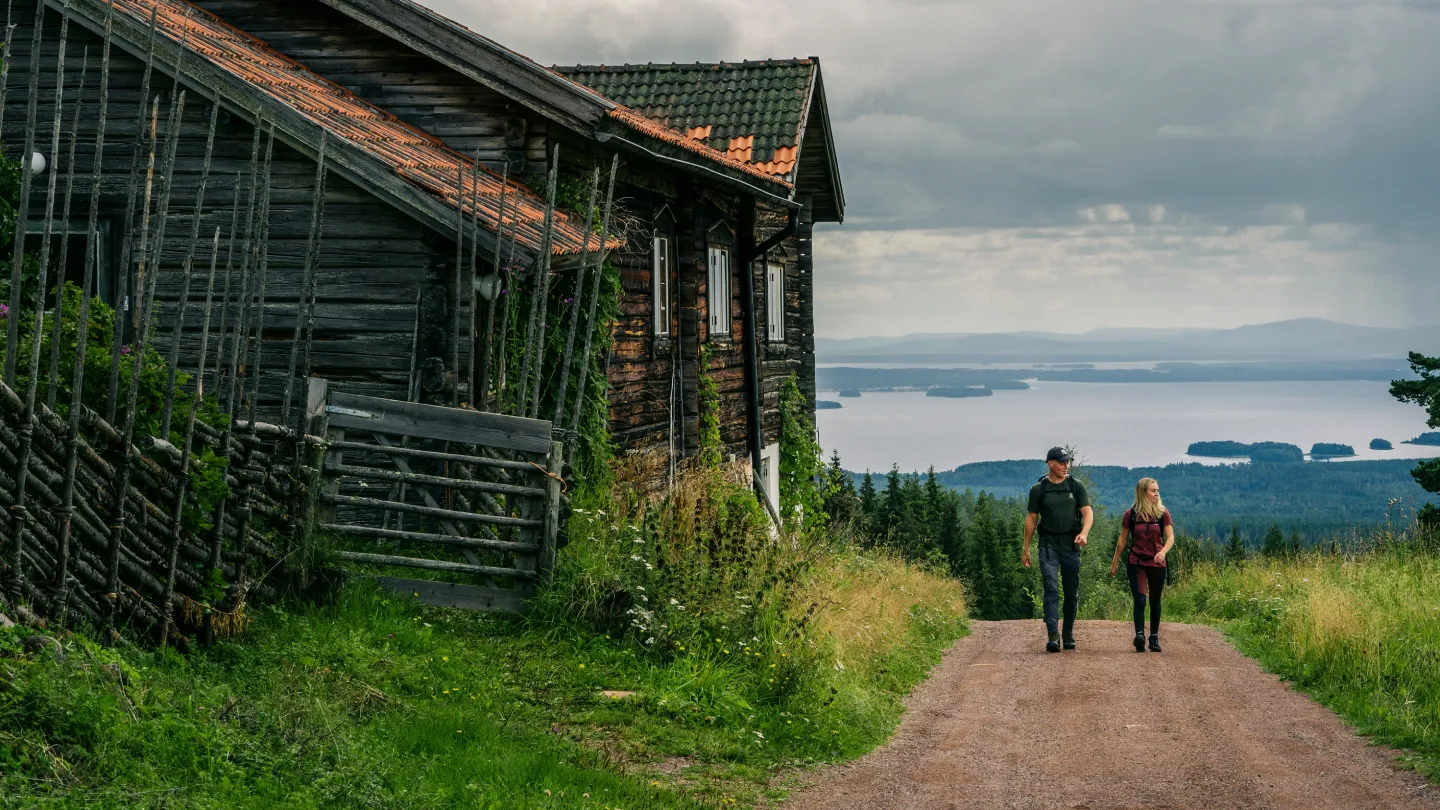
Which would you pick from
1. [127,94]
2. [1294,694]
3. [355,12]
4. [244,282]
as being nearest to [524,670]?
[244,282]

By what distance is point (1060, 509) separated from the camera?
39.8ft

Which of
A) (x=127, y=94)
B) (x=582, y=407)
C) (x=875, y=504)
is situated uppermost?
(x=127, y=94)

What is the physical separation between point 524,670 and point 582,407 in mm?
4354

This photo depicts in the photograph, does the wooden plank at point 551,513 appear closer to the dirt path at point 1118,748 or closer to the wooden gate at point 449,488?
the wooden gate at point 449,488

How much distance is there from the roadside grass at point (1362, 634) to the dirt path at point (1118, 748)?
248mm

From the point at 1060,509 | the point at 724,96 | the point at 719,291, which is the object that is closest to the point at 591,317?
the point at 1060,509

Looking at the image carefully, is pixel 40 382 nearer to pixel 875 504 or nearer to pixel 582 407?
pixel 582 407

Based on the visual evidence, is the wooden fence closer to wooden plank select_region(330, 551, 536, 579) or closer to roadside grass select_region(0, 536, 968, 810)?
roadside grass select_region(0, 536, 968, 810)

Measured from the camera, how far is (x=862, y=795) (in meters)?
7.32

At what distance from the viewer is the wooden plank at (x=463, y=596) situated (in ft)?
31.1

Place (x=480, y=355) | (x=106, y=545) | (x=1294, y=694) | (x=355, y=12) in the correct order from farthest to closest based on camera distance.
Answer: (x=355, y=12) → (x=480, y=355) → (x=1294, y=694) → (x=106, y=545)

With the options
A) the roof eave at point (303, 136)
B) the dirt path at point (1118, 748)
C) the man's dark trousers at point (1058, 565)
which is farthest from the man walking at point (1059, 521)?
the roof eave at point (303, 136)

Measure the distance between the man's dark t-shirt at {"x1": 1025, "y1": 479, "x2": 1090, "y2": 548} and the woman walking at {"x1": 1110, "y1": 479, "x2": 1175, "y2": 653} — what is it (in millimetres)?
435

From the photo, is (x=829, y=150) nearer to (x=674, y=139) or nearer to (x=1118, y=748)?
(x=674, y=139)
